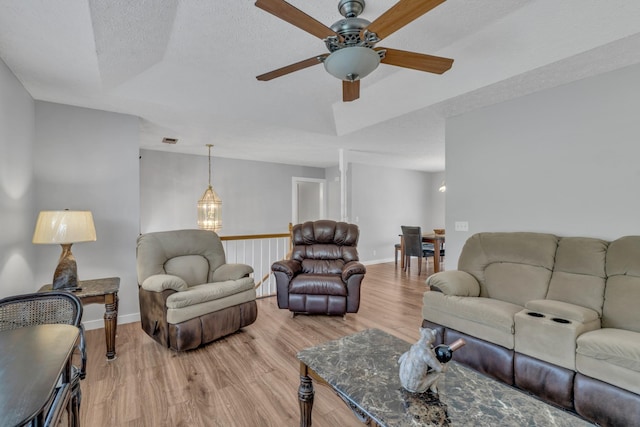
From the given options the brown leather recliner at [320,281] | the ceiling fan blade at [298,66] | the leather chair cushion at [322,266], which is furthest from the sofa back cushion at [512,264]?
the ceiling fan blade at [298,66]

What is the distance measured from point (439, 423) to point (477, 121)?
3130 millimetres

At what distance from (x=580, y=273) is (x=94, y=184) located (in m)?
4.67

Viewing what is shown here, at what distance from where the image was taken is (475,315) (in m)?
2.36

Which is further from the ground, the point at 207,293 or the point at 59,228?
the point at 59,228

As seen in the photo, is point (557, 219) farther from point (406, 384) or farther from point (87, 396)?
point (87, 396)

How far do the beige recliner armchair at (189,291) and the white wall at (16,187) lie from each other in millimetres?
901

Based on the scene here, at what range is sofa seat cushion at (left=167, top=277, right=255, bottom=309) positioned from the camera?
263 cm

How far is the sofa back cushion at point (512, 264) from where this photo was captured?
2555 mm

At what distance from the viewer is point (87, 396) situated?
2.07m

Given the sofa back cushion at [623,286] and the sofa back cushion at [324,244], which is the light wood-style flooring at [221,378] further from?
the sofa back cushion at [623,286]

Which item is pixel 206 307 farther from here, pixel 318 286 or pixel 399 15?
pixel 399 15

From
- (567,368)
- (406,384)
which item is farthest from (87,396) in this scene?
(567,368)

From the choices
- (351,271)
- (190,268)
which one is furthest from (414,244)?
(190,268)

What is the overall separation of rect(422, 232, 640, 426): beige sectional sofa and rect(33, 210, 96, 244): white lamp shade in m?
3.08
